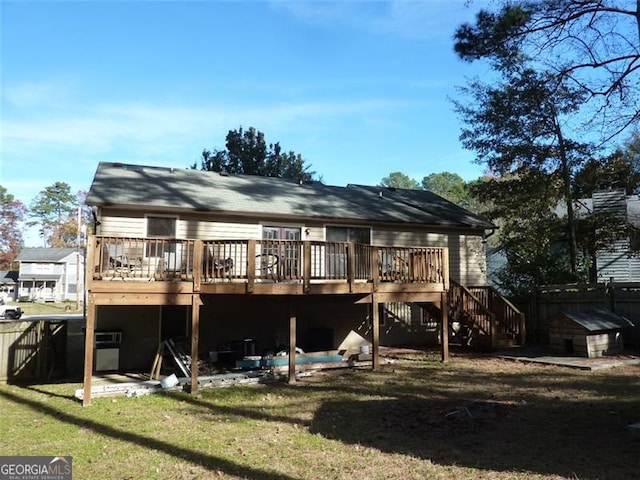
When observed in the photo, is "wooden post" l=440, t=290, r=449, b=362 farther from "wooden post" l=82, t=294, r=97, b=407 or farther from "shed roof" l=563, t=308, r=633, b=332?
"wooden post" l=82, t=294, r=97, b=407

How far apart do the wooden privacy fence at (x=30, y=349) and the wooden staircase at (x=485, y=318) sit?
33.8ft

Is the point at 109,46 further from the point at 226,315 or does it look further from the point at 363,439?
the point at 363,439

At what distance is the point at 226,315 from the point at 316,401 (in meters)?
5.12

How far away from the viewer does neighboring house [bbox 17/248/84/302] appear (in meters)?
51.1

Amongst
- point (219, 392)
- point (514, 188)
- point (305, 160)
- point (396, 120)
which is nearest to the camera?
point (219, 392)

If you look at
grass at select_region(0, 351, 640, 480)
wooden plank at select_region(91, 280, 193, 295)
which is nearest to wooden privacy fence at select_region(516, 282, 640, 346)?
grass at select_region(0, 351, 640, 480)

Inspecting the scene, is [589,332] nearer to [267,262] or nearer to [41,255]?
[267,262]

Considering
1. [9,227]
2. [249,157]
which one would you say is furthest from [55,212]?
[249,157]

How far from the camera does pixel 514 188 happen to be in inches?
672

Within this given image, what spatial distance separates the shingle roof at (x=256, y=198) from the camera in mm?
11867

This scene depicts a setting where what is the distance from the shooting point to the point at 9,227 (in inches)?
2473

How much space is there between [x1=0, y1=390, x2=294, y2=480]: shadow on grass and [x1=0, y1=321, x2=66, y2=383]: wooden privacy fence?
2901 mm

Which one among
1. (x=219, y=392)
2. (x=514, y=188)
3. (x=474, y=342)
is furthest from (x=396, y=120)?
(x=219, y=392)

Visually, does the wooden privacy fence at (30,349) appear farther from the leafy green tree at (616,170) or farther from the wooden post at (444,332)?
the leafy green tree at (616,170)
